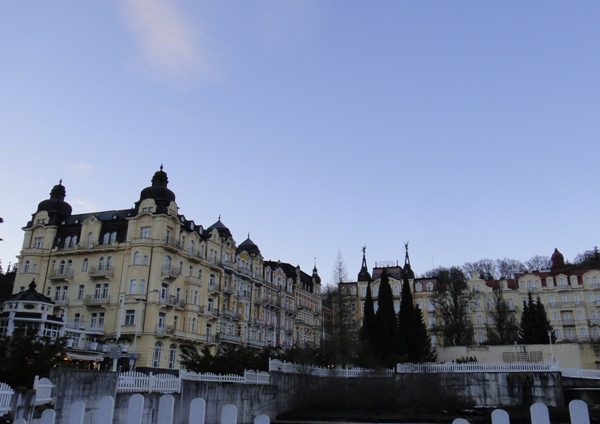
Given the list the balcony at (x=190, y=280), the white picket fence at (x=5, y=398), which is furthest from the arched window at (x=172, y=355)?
the white picket fence at (x=5, y=398)

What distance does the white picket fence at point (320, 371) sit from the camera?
3384 cm

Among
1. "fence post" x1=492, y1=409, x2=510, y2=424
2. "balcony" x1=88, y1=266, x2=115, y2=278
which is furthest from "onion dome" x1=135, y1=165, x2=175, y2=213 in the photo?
"fence post" x1=492, y1=409, x2=510, y2=424

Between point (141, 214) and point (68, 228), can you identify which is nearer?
point (141, 214)

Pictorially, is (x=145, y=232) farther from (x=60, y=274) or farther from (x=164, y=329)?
(x=60, y=274)

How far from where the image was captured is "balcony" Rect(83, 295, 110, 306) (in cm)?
4900

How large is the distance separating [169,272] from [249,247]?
20244 mm

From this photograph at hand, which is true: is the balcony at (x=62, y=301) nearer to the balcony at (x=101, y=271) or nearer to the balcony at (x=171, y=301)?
the balcony at (x=101, y=271)

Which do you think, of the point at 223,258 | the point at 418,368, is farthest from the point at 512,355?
the point at 223,258

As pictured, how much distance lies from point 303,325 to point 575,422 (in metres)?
77.7

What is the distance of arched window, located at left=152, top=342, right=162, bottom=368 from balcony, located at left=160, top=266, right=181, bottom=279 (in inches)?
249

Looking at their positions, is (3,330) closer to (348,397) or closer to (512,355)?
(348,397)

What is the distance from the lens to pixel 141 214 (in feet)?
166

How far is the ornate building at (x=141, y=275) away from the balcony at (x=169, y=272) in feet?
0.33

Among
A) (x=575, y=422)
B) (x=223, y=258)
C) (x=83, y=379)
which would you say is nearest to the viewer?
(x=575, y=422)
